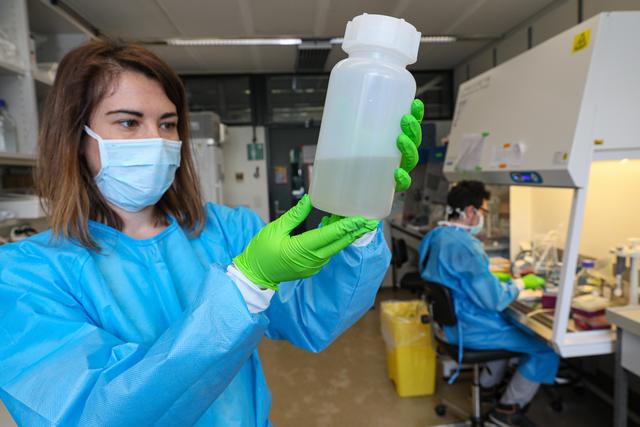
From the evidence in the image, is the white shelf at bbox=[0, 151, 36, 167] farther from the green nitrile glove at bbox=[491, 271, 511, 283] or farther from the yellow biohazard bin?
the green nitrile glove at bbox=[491, 271, 511, 283]

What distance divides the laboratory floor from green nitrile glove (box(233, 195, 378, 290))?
2.04 metres

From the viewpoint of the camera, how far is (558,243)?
2436 millimetres

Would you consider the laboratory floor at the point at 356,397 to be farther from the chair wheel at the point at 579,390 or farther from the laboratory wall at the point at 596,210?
the laboratory wall at the point at 596,210

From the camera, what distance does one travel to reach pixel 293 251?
0.65 m

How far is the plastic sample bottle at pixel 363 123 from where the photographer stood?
65cm

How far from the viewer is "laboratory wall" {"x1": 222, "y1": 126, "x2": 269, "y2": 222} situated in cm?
470

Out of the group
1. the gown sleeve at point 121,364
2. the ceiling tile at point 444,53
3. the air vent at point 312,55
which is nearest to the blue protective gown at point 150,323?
the gown sleeve at point 121,364

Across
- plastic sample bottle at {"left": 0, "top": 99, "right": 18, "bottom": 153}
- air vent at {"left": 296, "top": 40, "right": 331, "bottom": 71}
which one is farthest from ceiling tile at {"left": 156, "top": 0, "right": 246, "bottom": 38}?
plastic sample bottle at {"left": 0, "top": 99, "right": 18, "bottom": 153}

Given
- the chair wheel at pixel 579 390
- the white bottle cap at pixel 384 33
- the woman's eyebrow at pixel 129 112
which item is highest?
the white bottle cap at pixel 384 33

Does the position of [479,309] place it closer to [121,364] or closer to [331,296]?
[331,296]

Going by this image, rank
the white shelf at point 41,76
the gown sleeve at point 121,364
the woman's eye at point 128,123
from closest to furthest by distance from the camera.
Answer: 1. the gown sleeve at point 121,364
2. the woman's eye at point 128,123
3. the white shelf at point 41,76

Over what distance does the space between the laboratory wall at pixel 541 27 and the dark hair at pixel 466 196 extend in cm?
136

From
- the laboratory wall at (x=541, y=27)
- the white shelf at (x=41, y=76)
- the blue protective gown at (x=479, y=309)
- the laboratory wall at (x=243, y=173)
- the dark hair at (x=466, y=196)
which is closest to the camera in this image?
the white shelf at (x=41, y=76)

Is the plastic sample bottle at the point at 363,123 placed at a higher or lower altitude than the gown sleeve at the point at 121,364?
higher
